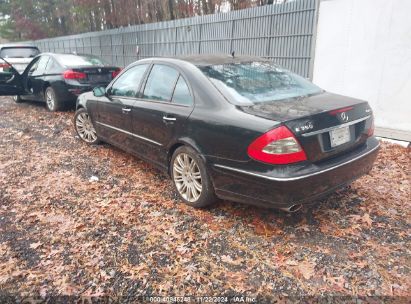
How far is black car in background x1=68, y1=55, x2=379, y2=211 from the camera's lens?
2.76 metres

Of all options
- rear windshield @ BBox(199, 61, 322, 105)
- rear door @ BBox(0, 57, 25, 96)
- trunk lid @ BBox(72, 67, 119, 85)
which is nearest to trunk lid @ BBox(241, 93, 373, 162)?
rear windshield @ BBox(199, 61, 322, 105)

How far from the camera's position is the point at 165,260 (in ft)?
9.30

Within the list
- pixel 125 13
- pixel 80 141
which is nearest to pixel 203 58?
pixel 80 141

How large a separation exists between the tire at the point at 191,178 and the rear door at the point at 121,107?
3.41ft

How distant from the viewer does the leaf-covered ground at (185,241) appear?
2559 mm

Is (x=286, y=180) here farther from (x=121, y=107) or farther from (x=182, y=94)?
(x=121, y=107)

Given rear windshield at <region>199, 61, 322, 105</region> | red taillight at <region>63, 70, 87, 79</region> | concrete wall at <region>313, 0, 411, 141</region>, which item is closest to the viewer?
rear windshield at <region>199, 61, 322, 105</region>

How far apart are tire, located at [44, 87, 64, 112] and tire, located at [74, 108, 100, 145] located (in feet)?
9.00

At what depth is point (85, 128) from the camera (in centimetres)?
592

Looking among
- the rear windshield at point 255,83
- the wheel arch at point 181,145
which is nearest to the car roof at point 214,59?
the rear windshield at point 255,83

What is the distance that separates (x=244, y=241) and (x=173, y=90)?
1798mm

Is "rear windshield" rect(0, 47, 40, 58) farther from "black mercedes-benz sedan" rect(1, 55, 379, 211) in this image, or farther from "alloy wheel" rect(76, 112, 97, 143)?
"black mercedes-benz sedan" rect(1, 55, 379, 211)

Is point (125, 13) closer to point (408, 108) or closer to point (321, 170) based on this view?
point (408, 108)

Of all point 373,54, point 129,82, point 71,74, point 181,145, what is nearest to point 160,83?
point 129,82
